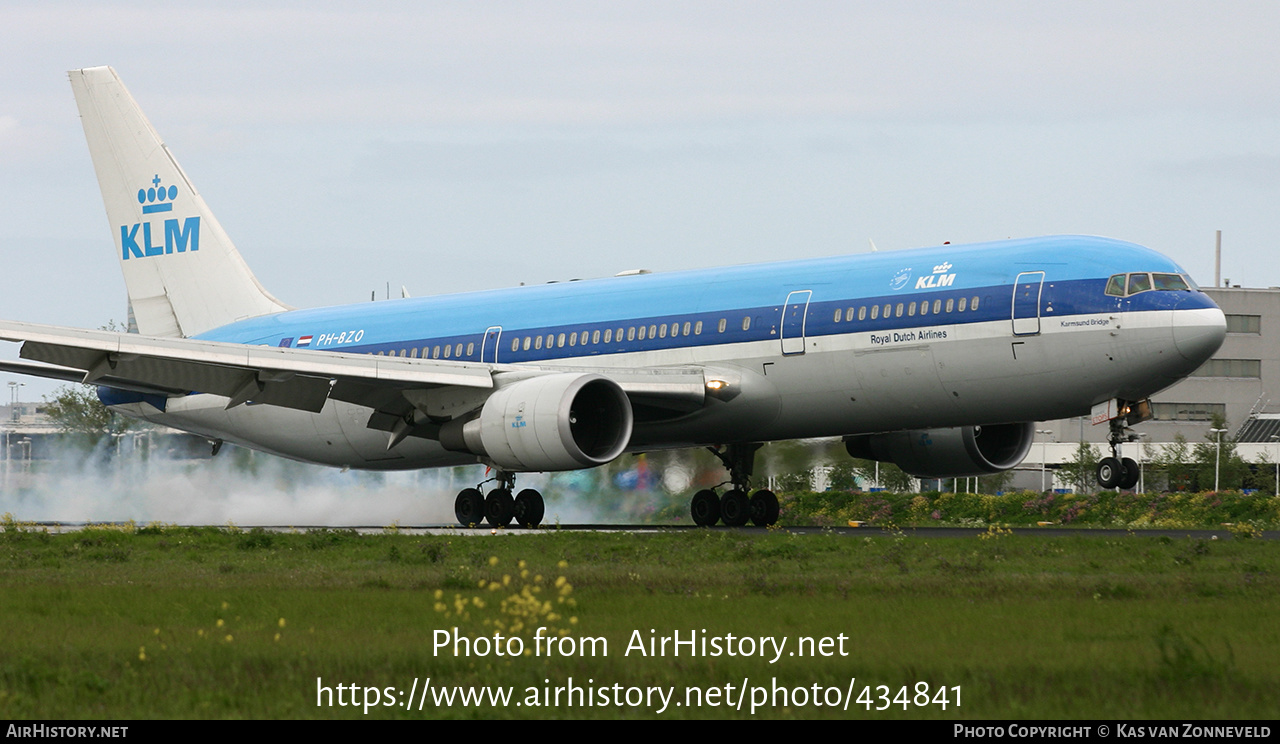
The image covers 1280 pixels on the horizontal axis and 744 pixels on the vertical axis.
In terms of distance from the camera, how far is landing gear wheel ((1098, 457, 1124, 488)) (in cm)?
2283

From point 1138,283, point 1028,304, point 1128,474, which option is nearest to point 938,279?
point 1028,304

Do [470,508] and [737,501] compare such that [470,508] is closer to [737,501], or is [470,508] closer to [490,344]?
[490,344]

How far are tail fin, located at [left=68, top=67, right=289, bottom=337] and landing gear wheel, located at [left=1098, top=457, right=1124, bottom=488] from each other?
1925 cm

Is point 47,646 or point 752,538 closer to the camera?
point 47,646

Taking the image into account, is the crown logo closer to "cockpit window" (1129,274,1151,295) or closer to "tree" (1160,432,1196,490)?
"cockpit window" (1129,274,1151,295)

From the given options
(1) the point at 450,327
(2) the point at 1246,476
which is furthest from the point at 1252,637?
(2) the point at 1246,476

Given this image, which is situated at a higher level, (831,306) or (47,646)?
(831,306)

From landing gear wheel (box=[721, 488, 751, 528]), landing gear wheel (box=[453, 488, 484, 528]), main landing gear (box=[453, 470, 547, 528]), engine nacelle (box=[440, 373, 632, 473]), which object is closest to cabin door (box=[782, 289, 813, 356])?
engine nacelle (box=[440, 373, 632, 473])

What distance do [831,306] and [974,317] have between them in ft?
8.21

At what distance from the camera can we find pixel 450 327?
30.1 meters

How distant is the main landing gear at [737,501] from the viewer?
28562mm

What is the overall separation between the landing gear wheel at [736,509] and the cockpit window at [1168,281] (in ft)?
30.3

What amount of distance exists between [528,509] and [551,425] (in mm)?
4715
